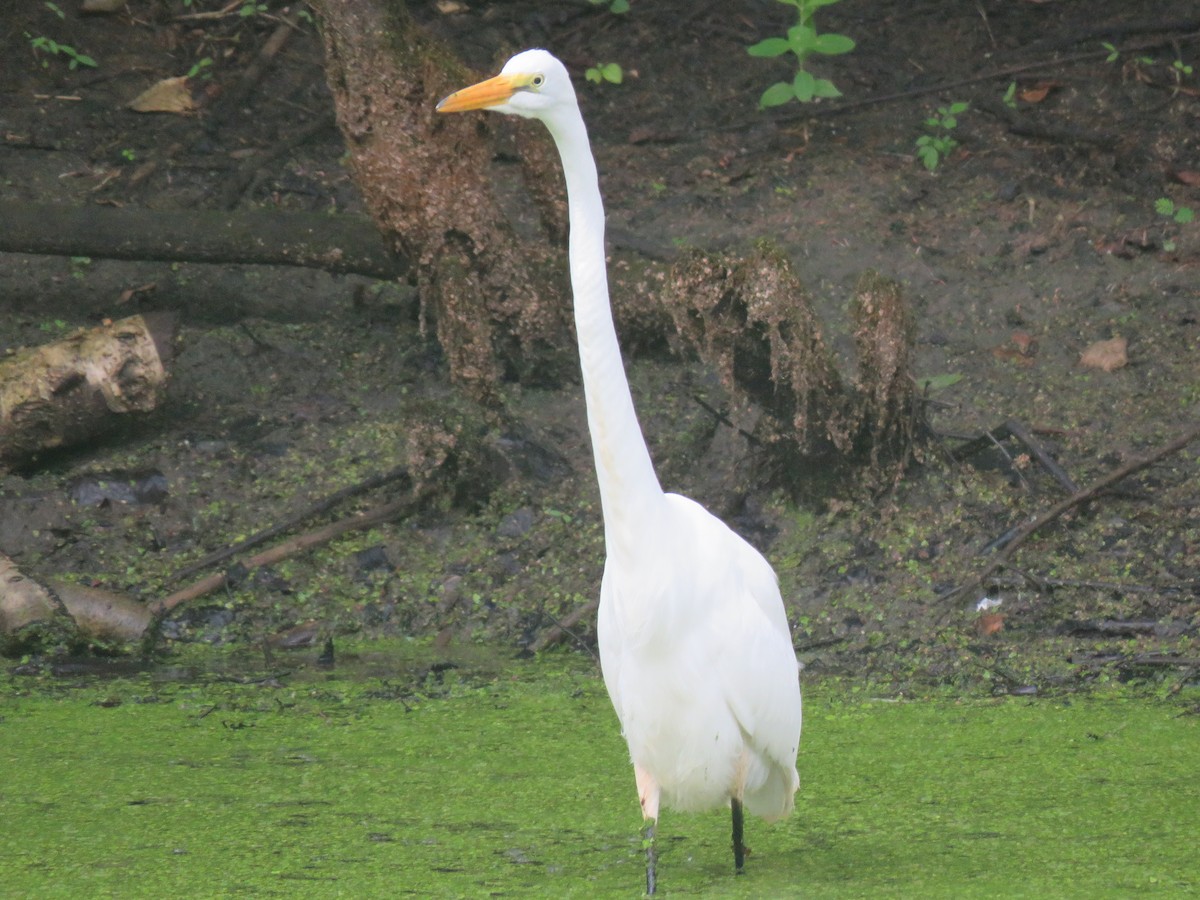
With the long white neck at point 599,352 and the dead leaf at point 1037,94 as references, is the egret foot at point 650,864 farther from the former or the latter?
the dead leaf at point 1037,94

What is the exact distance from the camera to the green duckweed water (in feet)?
8.77

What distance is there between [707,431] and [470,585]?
991 millimetres

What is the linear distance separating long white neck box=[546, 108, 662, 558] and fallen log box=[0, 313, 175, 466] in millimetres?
2604

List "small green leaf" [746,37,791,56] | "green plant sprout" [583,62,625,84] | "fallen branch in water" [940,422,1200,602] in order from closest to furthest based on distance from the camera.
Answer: "fallen branch in water" [940,422,1200,602] → "small green leaf" [746,37,791,56] → "green plant sprout" [583,62,625,84]

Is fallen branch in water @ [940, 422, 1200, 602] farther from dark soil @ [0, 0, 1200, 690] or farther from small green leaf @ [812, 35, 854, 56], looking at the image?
small green leaf @ [812, 35, 854, 56]

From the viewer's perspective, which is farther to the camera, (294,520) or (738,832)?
(294,520)

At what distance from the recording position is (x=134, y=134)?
6203 millimetres

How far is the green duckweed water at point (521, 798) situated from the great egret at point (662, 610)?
0.70 ft

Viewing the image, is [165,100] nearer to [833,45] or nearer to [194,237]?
[194,237]

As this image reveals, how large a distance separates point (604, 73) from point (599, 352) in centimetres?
361

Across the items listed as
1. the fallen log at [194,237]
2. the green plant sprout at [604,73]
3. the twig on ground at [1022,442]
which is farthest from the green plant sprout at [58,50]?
the twig on ground at [1022,442]

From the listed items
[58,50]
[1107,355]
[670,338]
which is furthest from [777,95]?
[58,50]

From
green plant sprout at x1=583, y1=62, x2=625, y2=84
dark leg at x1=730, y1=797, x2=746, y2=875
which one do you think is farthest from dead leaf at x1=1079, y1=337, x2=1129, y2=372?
dark leg at x1=730, y1=797, x2=746, y2=875

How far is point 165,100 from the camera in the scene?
6309 mm
